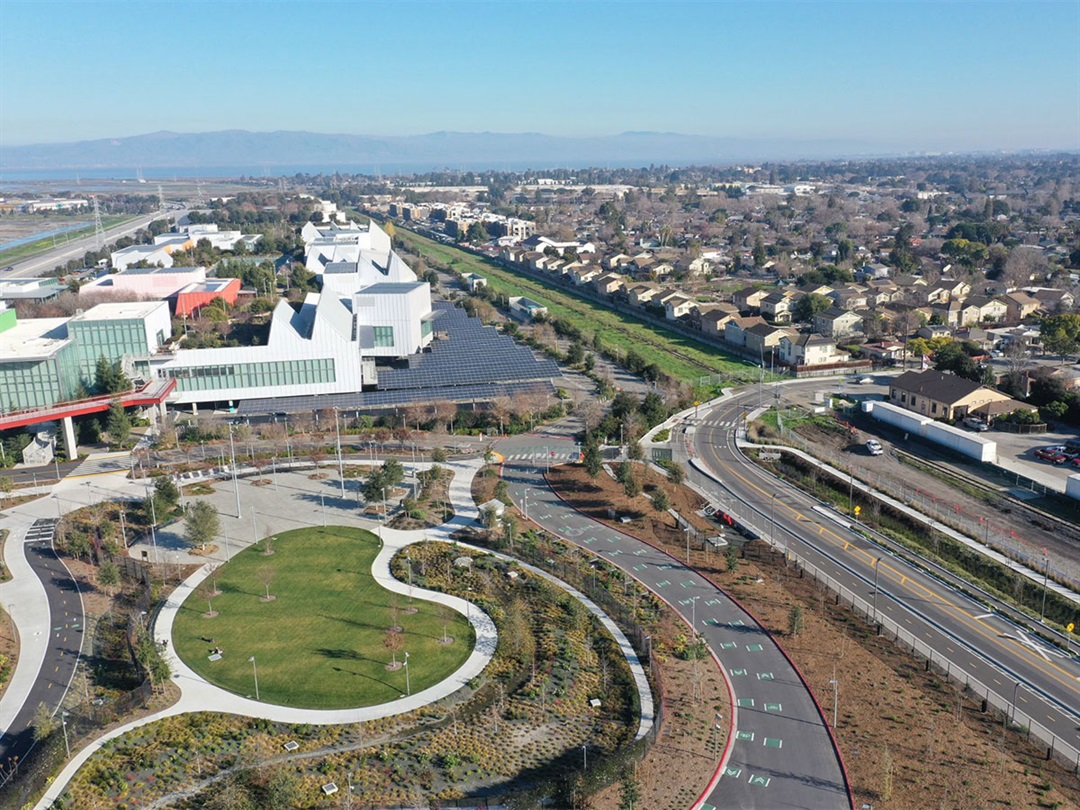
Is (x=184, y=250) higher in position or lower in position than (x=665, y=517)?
higher

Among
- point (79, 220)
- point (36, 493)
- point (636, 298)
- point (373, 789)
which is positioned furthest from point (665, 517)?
point (79, 220)

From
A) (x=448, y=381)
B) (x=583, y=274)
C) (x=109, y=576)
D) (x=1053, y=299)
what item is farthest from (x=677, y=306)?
(x=109, y=576)

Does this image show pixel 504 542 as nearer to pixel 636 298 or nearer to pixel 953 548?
pixel 953 548

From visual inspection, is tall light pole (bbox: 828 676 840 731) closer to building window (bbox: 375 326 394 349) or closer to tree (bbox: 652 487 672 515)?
tree (bbox: 652 487 672 515)

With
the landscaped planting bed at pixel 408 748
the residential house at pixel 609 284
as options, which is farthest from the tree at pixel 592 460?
the residential house at pixel 609 284

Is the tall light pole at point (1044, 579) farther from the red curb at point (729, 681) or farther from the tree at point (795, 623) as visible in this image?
the red curb at point (729, 681)
